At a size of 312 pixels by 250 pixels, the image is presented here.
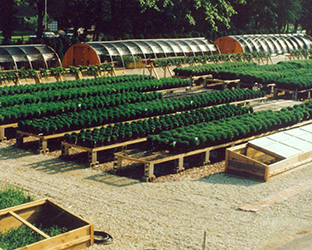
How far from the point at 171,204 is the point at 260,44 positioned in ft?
114

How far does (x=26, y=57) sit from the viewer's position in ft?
93.1

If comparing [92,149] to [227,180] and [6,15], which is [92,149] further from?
[6,15]

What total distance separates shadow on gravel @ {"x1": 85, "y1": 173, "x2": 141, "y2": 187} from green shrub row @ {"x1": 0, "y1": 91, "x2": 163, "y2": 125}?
5.25 m

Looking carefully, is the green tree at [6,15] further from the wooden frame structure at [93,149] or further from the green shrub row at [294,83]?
the wooden frame structure at [93,149]

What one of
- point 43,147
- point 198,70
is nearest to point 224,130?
point 43,147

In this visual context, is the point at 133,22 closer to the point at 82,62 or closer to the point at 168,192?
the point at 82,62

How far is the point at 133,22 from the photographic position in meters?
44.7

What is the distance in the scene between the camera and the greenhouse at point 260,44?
42.0 meters

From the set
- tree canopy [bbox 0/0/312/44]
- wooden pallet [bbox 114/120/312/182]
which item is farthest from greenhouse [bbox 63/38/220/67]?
wooden pallet [bbox 114/120/312/182]

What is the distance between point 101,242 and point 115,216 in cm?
135

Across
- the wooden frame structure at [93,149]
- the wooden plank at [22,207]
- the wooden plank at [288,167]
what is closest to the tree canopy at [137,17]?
the wooden frame structure at [93,149]

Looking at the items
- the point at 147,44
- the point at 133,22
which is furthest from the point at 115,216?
the point at 133,22

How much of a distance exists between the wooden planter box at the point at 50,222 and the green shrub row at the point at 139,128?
4608 mm

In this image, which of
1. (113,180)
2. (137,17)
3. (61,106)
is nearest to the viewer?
(113,180)
